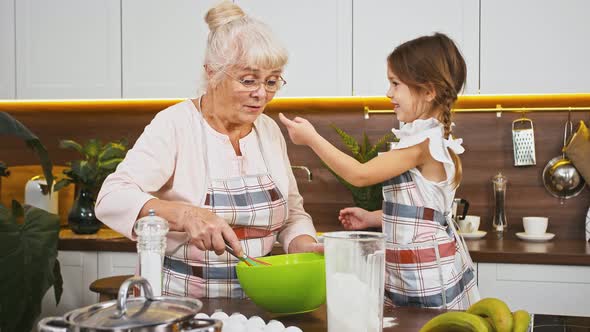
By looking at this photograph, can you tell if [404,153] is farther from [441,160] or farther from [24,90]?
[24,90]

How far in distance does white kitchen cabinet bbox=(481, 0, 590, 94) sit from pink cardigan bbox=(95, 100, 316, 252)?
130 cm

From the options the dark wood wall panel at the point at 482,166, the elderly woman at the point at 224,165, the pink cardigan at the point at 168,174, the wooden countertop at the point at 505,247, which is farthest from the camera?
the dark wood wall panel at the point at 482,166

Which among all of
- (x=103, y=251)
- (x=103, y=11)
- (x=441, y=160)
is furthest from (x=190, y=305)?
(x=103, y=11)

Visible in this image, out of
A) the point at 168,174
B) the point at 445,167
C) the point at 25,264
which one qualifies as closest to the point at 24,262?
the point at 25,264

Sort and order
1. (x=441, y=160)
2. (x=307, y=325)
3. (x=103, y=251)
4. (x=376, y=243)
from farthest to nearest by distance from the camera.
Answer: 1. (x=103, y=251)
2. (x=441, y=160)
3. (x=307, y=325)
4. (x=376, y=243)

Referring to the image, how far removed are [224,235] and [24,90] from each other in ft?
7.06

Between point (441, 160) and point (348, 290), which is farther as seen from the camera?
point (441, 160)

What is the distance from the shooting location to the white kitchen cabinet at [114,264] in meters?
2.68

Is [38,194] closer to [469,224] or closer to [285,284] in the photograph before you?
[469,224]

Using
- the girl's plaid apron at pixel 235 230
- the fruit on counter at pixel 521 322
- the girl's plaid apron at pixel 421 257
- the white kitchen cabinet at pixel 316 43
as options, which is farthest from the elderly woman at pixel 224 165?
the white kitchen cabinet at pixel 316 43

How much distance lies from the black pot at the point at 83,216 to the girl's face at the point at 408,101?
1446 mm

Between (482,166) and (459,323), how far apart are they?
2.18 meters

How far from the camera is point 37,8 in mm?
2992

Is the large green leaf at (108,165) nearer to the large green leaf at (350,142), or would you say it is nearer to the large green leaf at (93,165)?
the large green leaf at (93,165)
